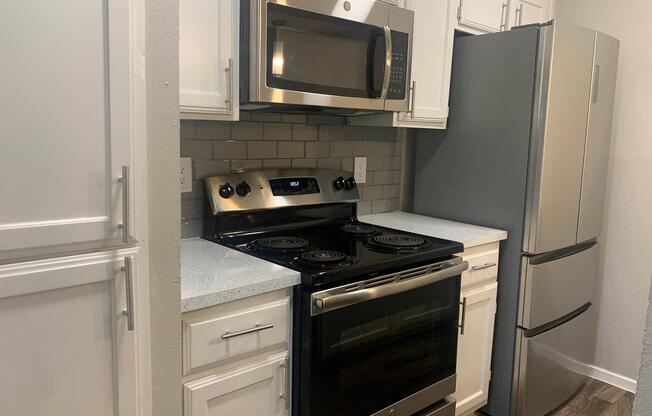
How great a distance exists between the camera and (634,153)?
2.80m

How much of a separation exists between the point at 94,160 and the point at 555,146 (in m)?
1.92

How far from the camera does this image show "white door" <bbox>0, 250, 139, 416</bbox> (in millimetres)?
1031

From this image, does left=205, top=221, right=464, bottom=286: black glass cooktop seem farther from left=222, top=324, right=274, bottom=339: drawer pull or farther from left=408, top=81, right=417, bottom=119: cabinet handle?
left=408, top=81, right=417, bottom=119: cabinet handle

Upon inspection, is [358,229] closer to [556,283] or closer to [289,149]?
[289,149]

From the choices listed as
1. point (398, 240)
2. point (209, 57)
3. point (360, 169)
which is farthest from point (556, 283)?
point (209, 57)

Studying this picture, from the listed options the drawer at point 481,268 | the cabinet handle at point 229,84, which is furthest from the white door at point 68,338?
the drawer at point 481,268

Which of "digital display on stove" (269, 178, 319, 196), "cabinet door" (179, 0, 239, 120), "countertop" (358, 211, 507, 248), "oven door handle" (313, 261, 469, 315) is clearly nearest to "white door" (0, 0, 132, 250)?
"cabinet door" (179, 0, 239, 120)

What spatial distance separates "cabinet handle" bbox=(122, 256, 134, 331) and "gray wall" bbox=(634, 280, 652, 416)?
96 cm

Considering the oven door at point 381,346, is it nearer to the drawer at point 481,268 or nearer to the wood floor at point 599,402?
the drawer at point 481,268

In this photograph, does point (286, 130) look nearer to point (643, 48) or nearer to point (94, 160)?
point (94, 160)

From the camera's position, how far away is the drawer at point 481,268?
2254 mm

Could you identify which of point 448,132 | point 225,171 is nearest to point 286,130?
point 225,171

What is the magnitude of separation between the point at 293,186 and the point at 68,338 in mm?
1285

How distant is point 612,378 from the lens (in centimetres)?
296
